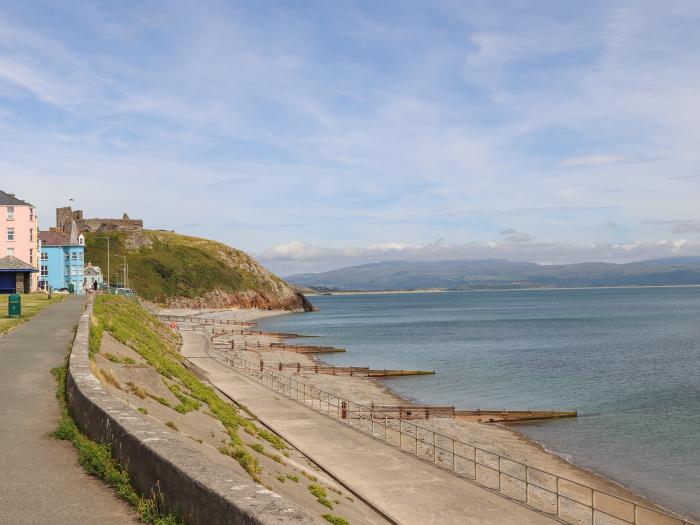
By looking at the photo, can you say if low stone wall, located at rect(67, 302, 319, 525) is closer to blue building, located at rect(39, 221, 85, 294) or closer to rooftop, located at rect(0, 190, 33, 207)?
rooftop, located at rect(0, 190, 33, 207)

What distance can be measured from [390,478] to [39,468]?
1747 cm

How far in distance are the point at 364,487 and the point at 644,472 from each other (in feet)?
55.6

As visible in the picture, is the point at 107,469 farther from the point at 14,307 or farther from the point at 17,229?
the point at 17,229

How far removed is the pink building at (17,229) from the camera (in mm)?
83812

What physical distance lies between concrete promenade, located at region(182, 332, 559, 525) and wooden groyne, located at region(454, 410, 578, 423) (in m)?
12.3

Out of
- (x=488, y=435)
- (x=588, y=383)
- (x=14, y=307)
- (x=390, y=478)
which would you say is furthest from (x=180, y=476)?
(x=588, y=383)

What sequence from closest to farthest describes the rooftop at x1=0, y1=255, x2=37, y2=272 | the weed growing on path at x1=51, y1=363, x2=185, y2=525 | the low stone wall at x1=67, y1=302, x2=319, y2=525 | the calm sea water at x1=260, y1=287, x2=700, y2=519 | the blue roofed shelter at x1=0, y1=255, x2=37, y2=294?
the low stone wall at x1=67, y1=302, x2=319, y2=525
the weed growing on path at x1=51, y1=363, x2=185, y2=525
the calm sea water at x1=260, y1=287, x2=700, y2=519
the rooftop at x1=0, y1=255, x2=37, y2=272
the blue roofed shelter at x1=0, y1=255, x2=37, y2=294

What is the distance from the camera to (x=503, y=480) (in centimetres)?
3081

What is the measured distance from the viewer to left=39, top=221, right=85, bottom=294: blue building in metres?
112

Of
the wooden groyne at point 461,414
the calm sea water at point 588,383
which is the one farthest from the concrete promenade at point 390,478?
the calm sea water at point 588,383

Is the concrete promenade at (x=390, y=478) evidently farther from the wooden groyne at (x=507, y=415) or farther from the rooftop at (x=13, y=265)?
the rooftop at (x=13, y=265)

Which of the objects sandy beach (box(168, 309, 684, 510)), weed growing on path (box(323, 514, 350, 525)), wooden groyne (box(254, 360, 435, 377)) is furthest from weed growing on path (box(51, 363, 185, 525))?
wooden groyne (box(254, 360, 435, 377))

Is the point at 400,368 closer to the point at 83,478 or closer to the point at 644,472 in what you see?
the point at 644,472

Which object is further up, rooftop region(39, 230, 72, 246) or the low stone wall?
rooftop region(39, 230, 72, 246)
